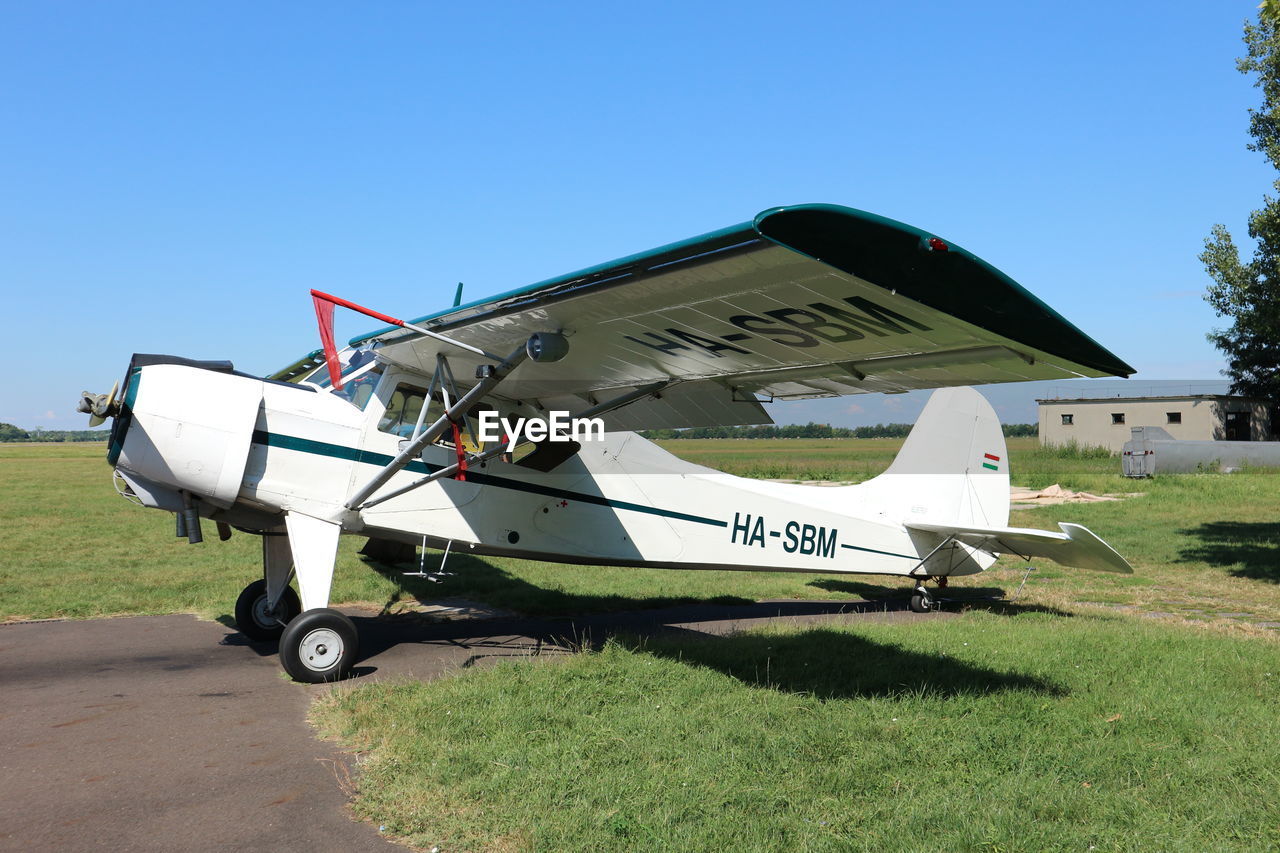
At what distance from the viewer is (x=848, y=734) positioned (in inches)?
195

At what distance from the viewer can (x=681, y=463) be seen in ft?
30.1

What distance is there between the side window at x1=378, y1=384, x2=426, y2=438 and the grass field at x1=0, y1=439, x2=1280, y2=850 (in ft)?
7.72

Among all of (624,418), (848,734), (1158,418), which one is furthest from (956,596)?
(1158,418)

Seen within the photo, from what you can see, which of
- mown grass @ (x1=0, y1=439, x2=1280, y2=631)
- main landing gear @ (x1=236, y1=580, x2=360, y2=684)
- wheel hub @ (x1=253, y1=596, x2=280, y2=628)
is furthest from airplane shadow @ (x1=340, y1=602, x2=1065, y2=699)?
mown grass @ (x1=0, y1=439, x2=1280, y2=631)

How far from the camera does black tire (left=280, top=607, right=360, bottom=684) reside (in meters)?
6.43

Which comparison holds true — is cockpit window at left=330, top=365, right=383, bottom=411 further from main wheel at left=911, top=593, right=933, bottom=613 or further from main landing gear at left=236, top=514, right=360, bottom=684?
main wheel at left=911, top=593, right=933, bottom=613

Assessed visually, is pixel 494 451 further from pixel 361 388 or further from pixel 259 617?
pixel 259 617

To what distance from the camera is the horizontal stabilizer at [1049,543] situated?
7185 millimetres

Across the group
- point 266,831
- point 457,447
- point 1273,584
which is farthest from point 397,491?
point 1273,584

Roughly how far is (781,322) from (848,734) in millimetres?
2478

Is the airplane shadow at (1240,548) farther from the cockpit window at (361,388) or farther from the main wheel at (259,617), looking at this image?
the main wheel at (259,617)

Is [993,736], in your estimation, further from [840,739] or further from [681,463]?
[681,463]

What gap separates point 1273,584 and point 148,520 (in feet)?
72.7

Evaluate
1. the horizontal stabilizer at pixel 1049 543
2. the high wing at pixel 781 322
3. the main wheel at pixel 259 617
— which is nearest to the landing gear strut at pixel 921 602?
the horizontal stabilizer at pixel 1049 543
